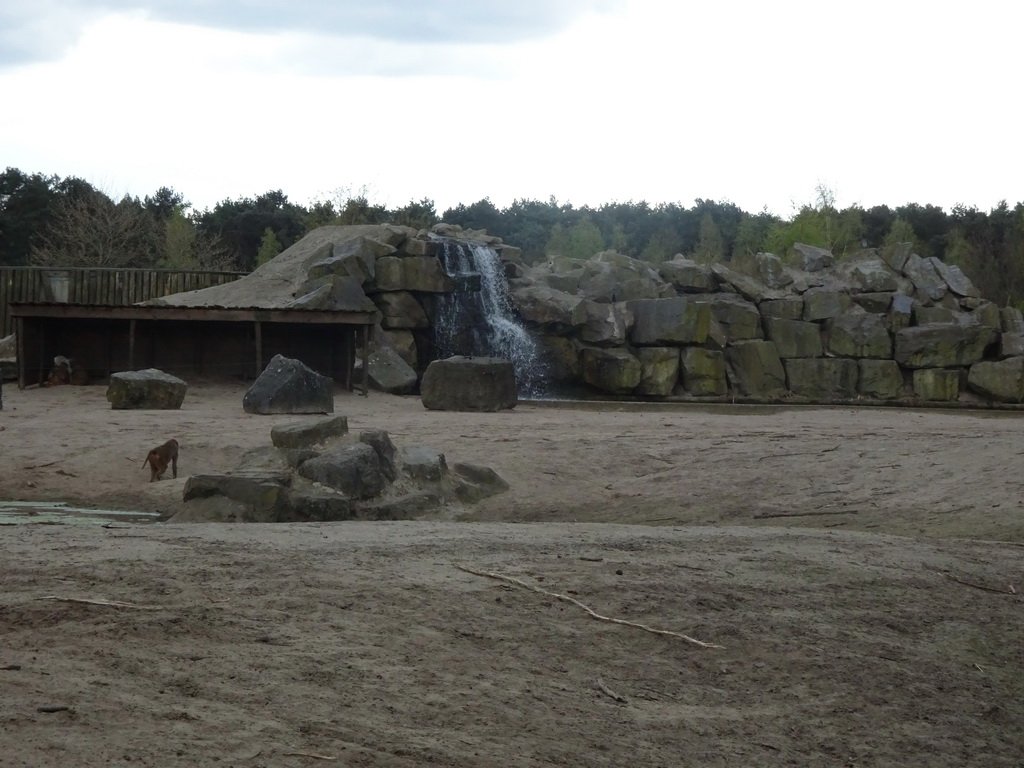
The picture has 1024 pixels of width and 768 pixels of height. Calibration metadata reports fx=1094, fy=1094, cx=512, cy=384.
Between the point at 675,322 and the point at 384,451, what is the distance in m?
16.9

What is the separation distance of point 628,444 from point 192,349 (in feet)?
39.5

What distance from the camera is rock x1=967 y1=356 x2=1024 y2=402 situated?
2678cm

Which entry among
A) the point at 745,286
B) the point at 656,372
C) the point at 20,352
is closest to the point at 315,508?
→ the point at 20,352

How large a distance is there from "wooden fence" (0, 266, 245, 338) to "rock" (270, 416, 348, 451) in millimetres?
20555

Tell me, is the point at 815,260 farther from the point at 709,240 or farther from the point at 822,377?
the point at 709,240

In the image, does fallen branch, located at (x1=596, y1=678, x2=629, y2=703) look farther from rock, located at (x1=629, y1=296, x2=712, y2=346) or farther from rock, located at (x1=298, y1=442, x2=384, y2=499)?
rock, located at (x1=629, y1=296, x2=712, y2=346)

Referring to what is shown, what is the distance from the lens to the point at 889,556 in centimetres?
623

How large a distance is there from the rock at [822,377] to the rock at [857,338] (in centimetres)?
31

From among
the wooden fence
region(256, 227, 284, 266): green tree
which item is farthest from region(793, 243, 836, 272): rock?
region(256, 227, 284, 266): green tree

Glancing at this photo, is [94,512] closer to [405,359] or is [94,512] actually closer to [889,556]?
[889,556]

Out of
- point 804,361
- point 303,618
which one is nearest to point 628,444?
point 303,618

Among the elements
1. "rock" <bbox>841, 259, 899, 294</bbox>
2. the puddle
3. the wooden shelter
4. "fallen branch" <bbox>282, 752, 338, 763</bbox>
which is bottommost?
the puddle

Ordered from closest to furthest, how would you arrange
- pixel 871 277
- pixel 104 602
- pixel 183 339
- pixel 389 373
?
pixel 104 602, pixel 183 339, pixel 389 373, pixel 871 277

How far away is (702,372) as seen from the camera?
84.6 feet
